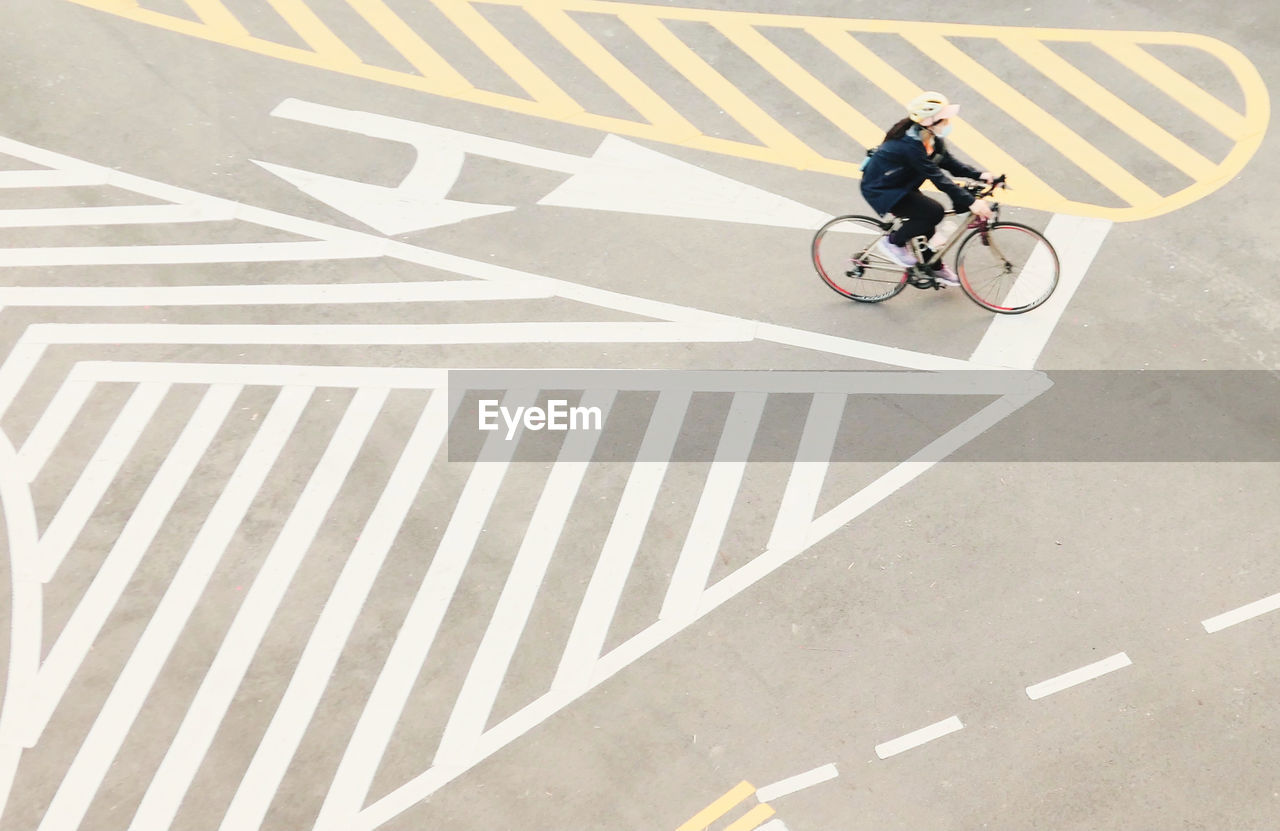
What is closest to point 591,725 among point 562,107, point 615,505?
point 615,505

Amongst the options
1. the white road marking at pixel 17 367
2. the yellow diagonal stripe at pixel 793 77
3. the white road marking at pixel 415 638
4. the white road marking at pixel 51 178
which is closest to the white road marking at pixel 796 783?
the white road marking at pixel 415 638

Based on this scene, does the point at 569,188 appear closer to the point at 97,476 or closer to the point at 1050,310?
the point at 1050,310

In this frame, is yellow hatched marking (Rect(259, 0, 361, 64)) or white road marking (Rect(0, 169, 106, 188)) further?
yellow hatched marking (Rect(259, 0, 361, 64))

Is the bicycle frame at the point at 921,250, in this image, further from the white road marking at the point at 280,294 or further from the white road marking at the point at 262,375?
the white road marking at the point at 262,375

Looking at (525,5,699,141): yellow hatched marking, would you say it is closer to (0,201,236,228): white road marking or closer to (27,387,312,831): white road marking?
(0,201,236,228): white road marking

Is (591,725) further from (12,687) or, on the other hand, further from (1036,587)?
(12,687)

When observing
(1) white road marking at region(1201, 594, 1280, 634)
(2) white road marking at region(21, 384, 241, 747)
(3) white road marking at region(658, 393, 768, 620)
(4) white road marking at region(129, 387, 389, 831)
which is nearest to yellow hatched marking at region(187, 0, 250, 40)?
(2) white road marking at region(21, 384, 241, 747)

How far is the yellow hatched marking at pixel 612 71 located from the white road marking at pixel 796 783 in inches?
284

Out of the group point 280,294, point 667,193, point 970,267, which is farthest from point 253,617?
point 970,267

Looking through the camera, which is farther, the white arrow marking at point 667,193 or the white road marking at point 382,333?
the white arrow marking at point 667,193

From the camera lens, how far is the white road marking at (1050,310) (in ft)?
33.2

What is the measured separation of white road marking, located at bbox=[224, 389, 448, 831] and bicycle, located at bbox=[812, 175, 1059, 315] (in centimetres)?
384

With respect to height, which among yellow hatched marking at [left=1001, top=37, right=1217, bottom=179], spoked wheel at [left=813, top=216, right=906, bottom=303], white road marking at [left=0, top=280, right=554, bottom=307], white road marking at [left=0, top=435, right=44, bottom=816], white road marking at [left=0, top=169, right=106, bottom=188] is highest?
yellow hatched marking at [left=1001, top=37, right=1217, bottom=179]

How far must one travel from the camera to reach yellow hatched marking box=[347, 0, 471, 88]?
13.5 meters
